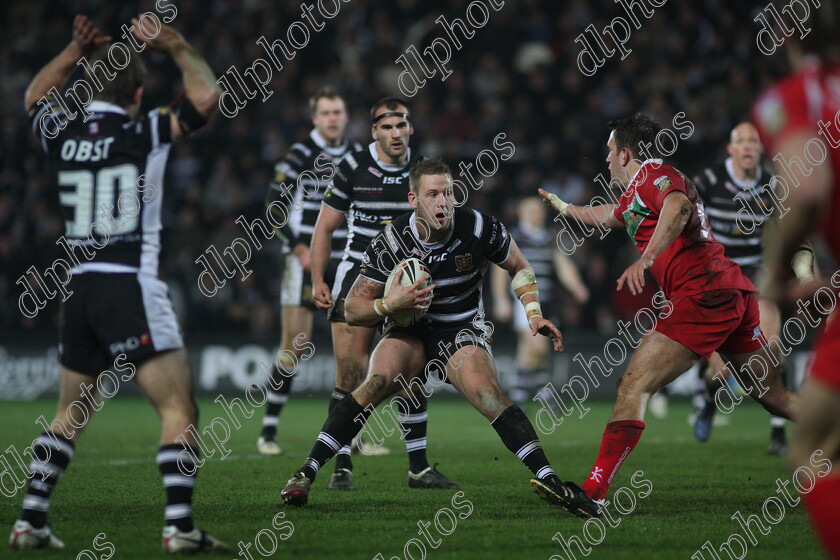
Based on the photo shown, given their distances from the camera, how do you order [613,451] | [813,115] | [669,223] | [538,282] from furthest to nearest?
[538,282] < [613,451] < [669,223] < [813,115]

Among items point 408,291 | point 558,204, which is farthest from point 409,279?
point 558,204

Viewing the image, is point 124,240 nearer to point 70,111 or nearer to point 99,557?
point 70,111

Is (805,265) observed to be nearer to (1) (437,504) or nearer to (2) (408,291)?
(2) (408,291)

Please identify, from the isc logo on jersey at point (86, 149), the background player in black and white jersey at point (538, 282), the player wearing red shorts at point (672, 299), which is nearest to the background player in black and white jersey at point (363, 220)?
the player wearing red shorts at point (672, 299)

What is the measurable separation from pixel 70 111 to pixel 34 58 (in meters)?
16.6

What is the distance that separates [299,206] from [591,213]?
355cm

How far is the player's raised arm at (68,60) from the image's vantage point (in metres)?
4.96

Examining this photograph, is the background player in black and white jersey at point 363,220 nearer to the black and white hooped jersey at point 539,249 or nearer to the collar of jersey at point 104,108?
the collar of jersey at point 104,108

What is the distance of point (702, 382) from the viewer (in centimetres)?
1069

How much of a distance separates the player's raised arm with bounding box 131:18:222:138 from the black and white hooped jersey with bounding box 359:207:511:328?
191cm

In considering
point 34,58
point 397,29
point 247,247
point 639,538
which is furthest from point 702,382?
point 34,58

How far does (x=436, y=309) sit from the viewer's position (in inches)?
261

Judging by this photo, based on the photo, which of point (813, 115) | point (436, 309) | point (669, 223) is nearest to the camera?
point (813, 115)

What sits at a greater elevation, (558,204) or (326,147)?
(326,147)
